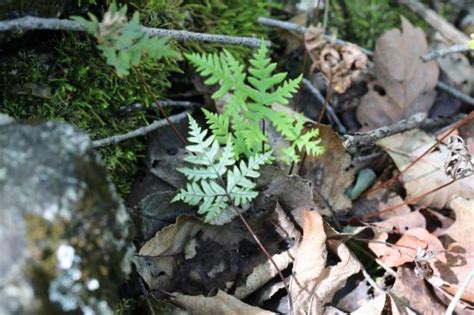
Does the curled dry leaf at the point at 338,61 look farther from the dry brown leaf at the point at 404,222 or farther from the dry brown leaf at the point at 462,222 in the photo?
the dry brown leaf at the point at 462,222

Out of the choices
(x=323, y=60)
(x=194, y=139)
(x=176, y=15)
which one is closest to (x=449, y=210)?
(x=323, y=60)

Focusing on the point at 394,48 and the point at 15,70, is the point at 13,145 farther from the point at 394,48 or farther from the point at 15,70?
the point at 394,48

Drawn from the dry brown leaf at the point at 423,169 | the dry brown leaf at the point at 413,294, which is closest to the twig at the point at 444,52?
the dry brown leaf at the point at 423,169

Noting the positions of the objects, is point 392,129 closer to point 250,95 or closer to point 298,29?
point 298,29

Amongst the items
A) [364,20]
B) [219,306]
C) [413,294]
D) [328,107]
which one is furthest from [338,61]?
[219,306]

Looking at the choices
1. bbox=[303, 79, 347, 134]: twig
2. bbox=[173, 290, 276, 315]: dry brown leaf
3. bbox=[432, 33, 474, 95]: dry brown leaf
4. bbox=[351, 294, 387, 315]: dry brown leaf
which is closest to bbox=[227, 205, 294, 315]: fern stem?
bbox=[173, 290, 276, 315]: dry brown leaf

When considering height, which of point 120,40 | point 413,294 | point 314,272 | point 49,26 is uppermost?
point 120,40

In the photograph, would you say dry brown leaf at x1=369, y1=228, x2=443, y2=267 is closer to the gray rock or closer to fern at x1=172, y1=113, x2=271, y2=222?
fern at x1=172, y1=113, x2=271, y2=222
